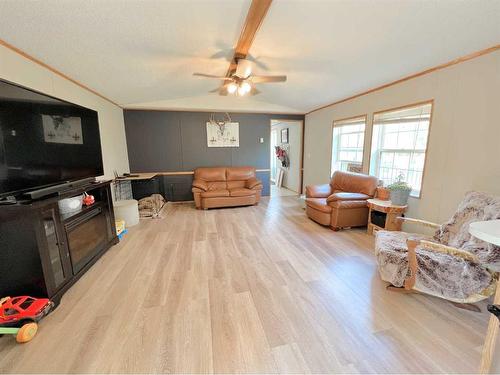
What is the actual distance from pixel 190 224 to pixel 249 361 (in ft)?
8.86

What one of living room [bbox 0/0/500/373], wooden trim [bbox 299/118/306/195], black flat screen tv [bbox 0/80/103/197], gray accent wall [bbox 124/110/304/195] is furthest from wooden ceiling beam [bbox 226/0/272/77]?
wooden trim [bbox 299/118/306/195]

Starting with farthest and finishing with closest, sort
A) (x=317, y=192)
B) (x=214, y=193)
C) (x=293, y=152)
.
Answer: (x=293, y=152) < (x=214, y=193) < (x=317, y=192)

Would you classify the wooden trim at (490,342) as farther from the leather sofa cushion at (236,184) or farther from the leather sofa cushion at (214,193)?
the leather sofa cushion at (236,184)

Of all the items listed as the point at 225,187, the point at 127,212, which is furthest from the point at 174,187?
the point at 127,212

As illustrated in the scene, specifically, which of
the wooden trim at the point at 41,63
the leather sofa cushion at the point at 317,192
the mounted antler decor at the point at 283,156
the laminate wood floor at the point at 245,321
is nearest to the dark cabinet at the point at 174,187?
the wooden trim at the point at 41,63

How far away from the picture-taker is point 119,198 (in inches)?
172

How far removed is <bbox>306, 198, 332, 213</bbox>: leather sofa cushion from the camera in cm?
343

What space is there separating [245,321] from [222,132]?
4.58m

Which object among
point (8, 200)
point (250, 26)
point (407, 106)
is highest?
point (250, 26)

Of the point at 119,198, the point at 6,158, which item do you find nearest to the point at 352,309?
the point at 6,158

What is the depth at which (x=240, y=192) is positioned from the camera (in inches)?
185

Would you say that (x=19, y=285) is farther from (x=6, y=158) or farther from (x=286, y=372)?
(x=286, y=372)

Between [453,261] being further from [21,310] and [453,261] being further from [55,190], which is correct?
[55,190]

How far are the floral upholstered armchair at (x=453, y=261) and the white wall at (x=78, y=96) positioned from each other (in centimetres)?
391
